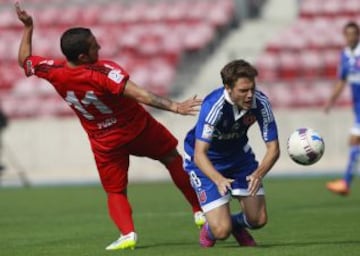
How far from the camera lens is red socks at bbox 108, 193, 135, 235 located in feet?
31.8

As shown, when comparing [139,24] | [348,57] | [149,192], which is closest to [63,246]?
[348,57]

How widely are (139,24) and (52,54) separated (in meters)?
2.54

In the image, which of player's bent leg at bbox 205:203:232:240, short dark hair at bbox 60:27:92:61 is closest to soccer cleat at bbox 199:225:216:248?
player's bent leg at bbox 205:203:232:240

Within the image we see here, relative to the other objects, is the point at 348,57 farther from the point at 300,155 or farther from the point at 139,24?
the point at 139,24

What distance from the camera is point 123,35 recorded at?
1172 inches

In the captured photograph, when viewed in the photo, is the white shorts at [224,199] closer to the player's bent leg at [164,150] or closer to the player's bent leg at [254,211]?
the player's bent leg at [254,211]

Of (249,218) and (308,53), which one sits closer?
(249,218)

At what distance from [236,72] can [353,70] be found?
7.72 metres

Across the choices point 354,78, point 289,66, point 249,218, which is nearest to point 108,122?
point 249,218

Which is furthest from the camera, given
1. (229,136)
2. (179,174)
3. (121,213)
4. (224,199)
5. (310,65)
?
(310,65)

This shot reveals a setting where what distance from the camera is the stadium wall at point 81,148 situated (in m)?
23.1

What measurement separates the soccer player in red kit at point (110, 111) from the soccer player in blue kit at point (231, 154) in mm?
432

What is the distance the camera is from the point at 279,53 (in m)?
26.5

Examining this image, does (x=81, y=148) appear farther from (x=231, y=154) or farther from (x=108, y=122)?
(x=231, y=154)
